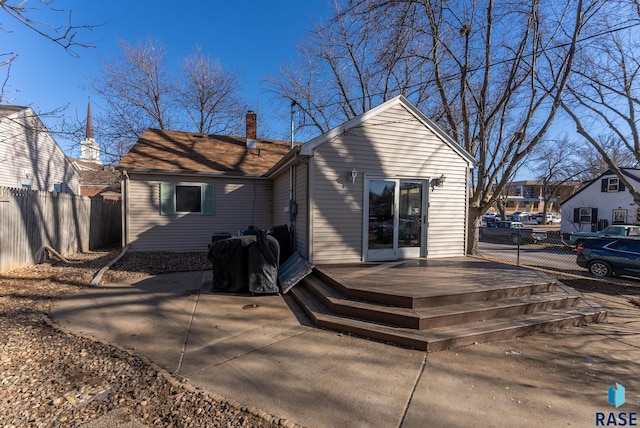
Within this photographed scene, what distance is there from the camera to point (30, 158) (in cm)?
1391

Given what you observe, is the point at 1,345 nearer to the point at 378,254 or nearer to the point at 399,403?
the point at 399,403

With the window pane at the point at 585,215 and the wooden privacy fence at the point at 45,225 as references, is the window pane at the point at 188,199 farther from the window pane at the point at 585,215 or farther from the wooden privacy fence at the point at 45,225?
the window pane at the point at 585,215

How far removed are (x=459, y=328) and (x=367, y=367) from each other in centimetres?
157

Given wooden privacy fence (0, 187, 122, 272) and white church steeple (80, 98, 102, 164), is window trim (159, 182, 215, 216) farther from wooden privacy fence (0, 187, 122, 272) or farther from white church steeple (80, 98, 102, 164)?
wooden privacy fence (0, 187, 122, 272)

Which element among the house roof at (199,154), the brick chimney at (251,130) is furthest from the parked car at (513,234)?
the brick chimney at (251,130)

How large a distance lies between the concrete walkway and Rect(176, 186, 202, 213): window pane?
5678mm

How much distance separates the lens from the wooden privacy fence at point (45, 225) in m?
7.07

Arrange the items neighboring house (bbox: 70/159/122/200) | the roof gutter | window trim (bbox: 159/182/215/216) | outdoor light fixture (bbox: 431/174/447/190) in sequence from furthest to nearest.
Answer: neighboring house (bbox: 70/159/122/200) < window trim (bbox: 159/182/215/216) < the roof gutter < outdoor light fixture (bbox: 431/174/447/190)

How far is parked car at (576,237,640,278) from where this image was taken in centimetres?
909

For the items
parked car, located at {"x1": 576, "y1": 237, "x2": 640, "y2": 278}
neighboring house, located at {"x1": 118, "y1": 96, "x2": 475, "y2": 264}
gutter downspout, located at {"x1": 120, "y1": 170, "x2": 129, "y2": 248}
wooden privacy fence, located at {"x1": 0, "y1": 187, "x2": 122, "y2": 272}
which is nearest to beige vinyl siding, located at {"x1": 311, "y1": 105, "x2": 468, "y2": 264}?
neighboring house, located at {"x1": 118, "y1": 96, "x2": 475, "y2": 264}

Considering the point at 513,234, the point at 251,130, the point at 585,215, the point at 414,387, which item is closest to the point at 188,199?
the point at 251,130

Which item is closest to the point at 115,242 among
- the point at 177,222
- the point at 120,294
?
the point at 177,222

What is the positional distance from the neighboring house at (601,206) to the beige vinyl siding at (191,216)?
2390 centimetres

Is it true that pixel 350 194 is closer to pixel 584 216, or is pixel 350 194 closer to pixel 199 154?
pixel 199 154
